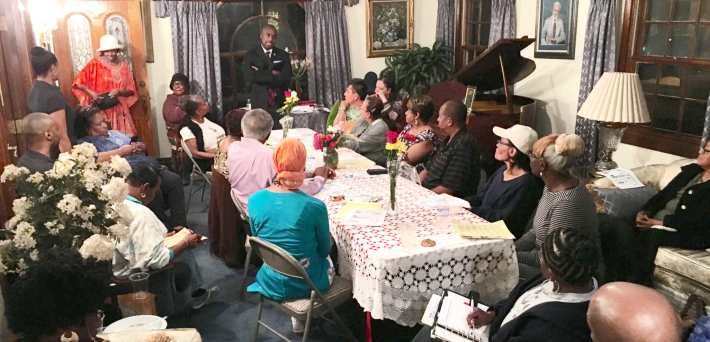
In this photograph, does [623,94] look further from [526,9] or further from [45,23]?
[45,23]

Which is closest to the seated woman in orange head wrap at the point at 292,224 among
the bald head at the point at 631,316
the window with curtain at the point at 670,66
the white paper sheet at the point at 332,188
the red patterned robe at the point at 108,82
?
the white paper sheet at the point at 332,188

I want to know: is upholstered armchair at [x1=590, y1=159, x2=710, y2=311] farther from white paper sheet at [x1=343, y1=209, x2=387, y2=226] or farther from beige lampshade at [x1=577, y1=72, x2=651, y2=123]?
white paper sheet at [x1=343, y1=209, x2=387, y2=226]

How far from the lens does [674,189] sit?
3506 mm

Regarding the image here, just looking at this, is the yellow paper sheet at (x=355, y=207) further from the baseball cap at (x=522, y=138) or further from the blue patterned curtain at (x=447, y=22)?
the blue patterned curtain at (x=447, y=22)

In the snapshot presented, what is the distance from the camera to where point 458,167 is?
352cm

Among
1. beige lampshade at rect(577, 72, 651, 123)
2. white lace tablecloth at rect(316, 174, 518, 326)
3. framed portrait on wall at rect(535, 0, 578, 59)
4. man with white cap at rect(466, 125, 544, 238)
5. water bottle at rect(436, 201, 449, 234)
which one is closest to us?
white lace tablecloth at rect(316, 174, 518, 326)

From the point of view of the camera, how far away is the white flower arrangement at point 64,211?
5.75 ft

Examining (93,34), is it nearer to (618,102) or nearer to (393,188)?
(393,188)

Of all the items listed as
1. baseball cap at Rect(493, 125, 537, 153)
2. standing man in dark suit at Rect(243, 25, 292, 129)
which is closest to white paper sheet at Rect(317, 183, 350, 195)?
baseball cap at Rect(493, 125, 537, 153)

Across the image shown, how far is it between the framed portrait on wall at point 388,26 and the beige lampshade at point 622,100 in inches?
153

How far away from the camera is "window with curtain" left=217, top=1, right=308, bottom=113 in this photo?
270 inches

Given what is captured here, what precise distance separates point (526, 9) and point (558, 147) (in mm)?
3465

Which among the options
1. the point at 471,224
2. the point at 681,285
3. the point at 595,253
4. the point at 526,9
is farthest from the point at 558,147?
the point at 526,9

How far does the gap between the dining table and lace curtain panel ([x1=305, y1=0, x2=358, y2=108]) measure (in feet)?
15.1
